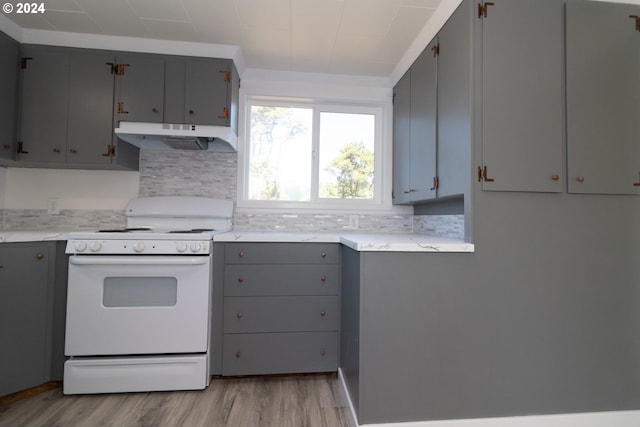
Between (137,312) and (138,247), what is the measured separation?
0.41 meters

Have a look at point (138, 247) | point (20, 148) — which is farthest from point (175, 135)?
point (20, 148)

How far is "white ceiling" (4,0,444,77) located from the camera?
1910 mm

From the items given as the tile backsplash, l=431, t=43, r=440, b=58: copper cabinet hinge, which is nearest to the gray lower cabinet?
the tile backsplash

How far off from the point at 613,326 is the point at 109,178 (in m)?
3.54

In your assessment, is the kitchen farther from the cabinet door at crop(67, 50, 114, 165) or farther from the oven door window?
the cabinet door at crop(67, 50, 114, 165)

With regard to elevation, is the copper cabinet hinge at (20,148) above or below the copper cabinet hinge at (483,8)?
below

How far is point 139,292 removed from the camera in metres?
1.96

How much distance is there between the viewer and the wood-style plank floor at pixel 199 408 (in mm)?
1670

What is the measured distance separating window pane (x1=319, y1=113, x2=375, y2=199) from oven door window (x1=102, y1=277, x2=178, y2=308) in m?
1.45

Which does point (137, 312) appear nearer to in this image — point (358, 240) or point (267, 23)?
point (358, 240)

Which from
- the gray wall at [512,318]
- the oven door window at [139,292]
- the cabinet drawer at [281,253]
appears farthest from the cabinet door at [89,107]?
the gray wall at [512,318]

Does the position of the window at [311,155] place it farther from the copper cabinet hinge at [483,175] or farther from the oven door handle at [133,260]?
the copper cabinet hinge at [483,175]

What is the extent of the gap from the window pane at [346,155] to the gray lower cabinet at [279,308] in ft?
2.76

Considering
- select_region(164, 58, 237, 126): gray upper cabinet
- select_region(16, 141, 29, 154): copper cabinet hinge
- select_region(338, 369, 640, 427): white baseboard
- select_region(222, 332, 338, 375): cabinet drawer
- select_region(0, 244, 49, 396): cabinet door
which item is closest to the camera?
select_region(338, 369, 640, 427): white baseboard
